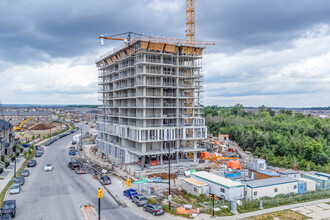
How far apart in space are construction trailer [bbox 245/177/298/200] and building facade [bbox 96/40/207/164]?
1010 inches

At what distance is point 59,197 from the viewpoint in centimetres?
3897

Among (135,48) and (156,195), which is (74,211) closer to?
(156,195)

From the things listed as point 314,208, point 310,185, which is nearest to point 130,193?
point 314,208

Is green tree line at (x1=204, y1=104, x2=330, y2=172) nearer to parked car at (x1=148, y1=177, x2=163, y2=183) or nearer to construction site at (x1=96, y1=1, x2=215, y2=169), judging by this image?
construction site at (x1=96, y1=1, x2=215, y2=169)

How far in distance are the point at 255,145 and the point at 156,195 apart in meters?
59.1

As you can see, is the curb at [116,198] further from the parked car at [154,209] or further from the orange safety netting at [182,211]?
the orange safety netting at [182,211]

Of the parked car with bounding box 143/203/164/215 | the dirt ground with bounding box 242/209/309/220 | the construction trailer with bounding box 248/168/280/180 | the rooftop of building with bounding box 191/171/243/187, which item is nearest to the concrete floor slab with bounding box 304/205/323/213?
the dirt ground with bounding box 242/209/309/220

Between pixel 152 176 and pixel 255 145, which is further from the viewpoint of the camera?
pixel 255 145

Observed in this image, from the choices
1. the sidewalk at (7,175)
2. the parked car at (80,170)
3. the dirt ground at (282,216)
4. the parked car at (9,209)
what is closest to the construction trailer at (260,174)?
the dirt ground at (282,216)

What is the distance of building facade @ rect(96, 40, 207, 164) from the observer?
60.8 metres

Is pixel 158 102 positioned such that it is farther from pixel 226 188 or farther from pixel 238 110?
pixel 238 110

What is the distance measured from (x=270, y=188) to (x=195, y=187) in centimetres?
1127

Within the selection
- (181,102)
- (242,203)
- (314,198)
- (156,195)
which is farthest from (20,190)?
(314,198)

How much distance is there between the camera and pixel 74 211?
33406 mm
